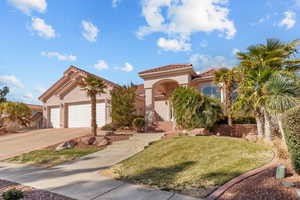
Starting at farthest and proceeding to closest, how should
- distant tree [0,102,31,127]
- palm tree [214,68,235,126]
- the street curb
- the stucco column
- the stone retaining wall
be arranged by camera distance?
distant tree [0,102,31,127] < the stucco column < the stone retaining wall < palm tree [214,68,235,126] < the street curb

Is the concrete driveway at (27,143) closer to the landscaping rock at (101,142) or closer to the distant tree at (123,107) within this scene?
the distant tree at (123,107)

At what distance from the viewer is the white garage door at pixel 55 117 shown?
21.8 meters

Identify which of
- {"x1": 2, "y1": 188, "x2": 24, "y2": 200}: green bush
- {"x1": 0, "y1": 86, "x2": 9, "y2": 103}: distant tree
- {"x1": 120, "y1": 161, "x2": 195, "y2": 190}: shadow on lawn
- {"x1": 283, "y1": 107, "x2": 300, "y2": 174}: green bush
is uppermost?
{"x1": 0, "y1": 86, "x2": 9, "y2": 103}: distant tree

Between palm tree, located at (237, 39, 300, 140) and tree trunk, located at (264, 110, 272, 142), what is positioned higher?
palm tree, located at (237, 39, 300, 140)

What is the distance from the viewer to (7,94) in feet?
107

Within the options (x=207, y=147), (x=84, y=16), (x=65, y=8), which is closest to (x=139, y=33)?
(x=84, y=16)

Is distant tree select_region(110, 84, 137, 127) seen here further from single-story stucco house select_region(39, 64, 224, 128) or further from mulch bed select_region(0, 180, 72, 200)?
mulch bed select_region(0, 180, 72, 200)

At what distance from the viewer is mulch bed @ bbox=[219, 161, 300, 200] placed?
383 cm

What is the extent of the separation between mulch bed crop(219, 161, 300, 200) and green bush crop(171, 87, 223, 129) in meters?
6.68

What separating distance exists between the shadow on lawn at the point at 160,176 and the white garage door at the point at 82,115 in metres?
13.5

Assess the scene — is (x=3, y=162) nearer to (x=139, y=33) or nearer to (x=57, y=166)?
(x=57, y=166)

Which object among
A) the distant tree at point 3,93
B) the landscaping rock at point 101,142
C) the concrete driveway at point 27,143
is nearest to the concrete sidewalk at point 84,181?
the landscaping rock at point 101,142

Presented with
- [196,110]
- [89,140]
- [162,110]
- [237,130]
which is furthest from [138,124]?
[237,130]

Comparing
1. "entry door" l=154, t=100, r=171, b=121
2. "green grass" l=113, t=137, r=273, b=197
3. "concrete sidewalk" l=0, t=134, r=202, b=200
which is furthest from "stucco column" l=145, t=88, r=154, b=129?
"concrete sidewalk" l=0, t=134, r=202, b=200
